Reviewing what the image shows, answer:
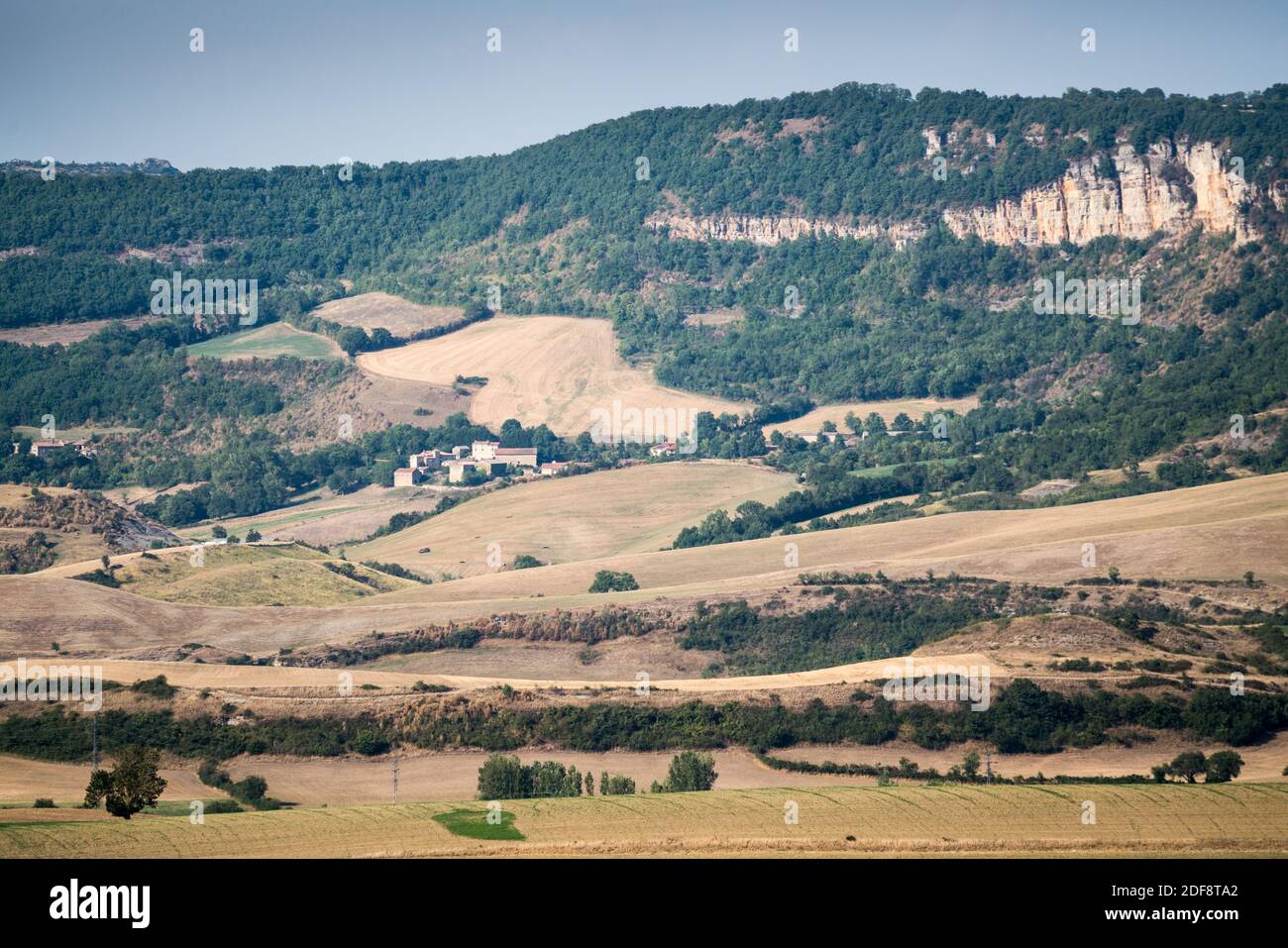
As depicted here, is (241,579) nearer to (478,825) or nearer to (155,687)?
(155,687)

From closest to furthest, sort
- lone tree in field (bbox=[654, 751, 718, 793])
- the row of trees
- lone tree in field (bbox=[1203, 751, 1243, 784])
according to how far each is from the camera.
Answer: the row of trees → lone tree in field (bbox=[1203, 751, 1243, 784]) → lone tree in field (bbox=[654, 751, 718, 793])

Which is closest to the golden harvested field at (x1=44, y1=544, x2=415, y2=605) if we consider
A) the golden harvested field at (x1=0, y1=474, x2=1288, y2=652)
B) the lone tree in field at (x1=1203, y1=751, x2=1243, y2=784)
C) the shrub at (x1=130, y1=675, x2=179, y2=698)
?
the golden harvested field at (x1=0, y1=474, x2=1288, y2=652)

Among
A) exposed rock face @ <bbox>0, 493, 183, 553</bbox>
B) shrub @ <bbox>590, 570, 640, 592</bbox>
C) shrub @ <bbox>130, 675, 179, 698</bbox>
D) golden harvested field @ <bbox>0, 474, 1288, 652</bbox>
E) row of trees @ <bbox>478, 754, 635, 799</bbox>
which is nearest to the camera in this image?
row of trees @ <bbox>478, 754, 635, 799</bbox>

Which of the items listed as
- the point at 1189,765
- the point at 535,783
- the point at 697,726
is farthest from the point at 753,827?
the point at 697,726

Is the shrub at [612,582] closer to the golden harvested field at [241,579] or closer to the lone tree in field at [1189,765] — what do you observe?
the golden harvested field at [241,579]

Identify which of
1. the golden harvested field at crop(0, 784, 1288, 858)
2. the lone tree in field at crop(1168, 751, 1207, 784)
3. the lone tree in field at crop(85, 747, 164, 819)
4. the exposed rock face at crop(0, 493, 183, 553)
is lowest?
the lone tree in field at crop(1168, 751, 1207, 784)

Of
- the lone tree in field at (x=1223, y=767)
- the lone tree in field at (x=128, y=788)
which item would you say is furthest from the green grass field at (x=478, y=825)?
the lone tree in field at (x=1223, y=767)

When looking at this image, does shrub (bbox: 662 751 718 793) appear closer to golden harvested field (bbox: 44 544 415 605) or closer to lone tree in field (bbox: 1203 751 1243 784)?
lone tree in field (bbox: 1203 751 1243 784)
